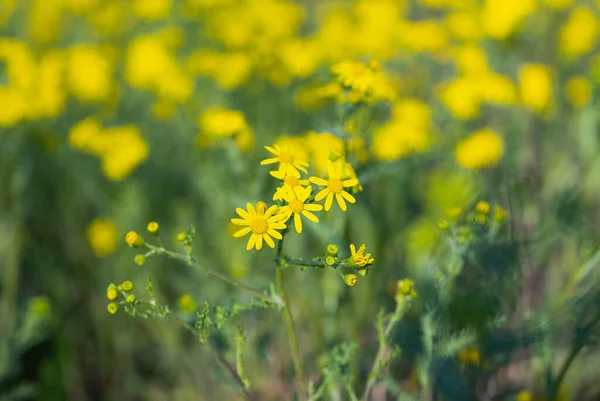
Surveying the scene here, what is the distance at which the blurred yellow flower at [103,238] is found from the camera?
9.03 ft

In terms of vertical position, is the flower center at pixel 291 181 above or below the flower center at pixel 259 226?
above

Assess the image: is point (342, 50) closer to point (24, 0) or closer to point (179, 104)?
point (179, 104)

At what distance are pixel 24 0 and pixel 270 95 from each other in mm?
2332

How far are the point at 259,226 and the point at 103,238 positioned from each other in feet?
5.36

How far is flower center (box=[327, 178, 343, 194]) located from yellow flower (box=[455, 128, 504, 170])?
118 centimetres

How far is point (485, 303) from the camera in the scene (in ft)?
4.54

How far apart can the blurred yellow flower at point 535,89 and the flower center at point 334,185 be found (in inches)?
67.5

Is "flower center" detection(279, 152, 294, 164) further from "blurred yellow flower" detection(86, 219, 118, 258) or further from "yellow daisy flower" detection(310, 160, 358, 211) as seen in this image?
"blurred yellow flower" detection(86, 219, 118, 258)

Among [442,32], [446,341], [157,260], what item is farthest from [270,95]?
[446,341]

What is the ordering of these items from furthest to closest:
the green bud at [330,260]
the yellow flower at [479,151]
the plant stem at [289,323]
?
the yellow flower at [479,151], the plant stem at [289,323], the green bud at [330,260]

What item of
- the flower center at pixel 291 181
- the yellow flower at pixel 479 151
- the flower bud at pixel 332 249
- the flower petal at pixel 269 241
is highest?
the flower center at pixel 291 181

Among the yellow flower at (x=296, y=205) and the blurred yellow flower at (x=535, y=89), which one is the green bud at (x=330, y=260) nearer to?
the yellow flower at (x=296, y=205)

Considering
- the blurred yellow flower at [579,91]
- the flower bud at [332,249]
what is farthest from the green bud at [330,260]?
the blurred yellow flower at [579,91]

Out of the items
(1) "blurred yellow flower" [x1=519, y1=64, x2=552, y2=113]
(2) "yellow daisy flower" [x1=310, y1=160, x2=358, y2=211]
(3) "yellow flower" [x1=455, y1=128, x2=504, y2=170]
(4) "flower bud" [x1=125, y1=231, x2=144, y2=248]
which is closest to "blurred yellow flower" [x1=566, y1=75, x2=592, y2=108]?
(1) "blurred yellow flower" [x1=519, y1=64, x2=552, y2=113]
